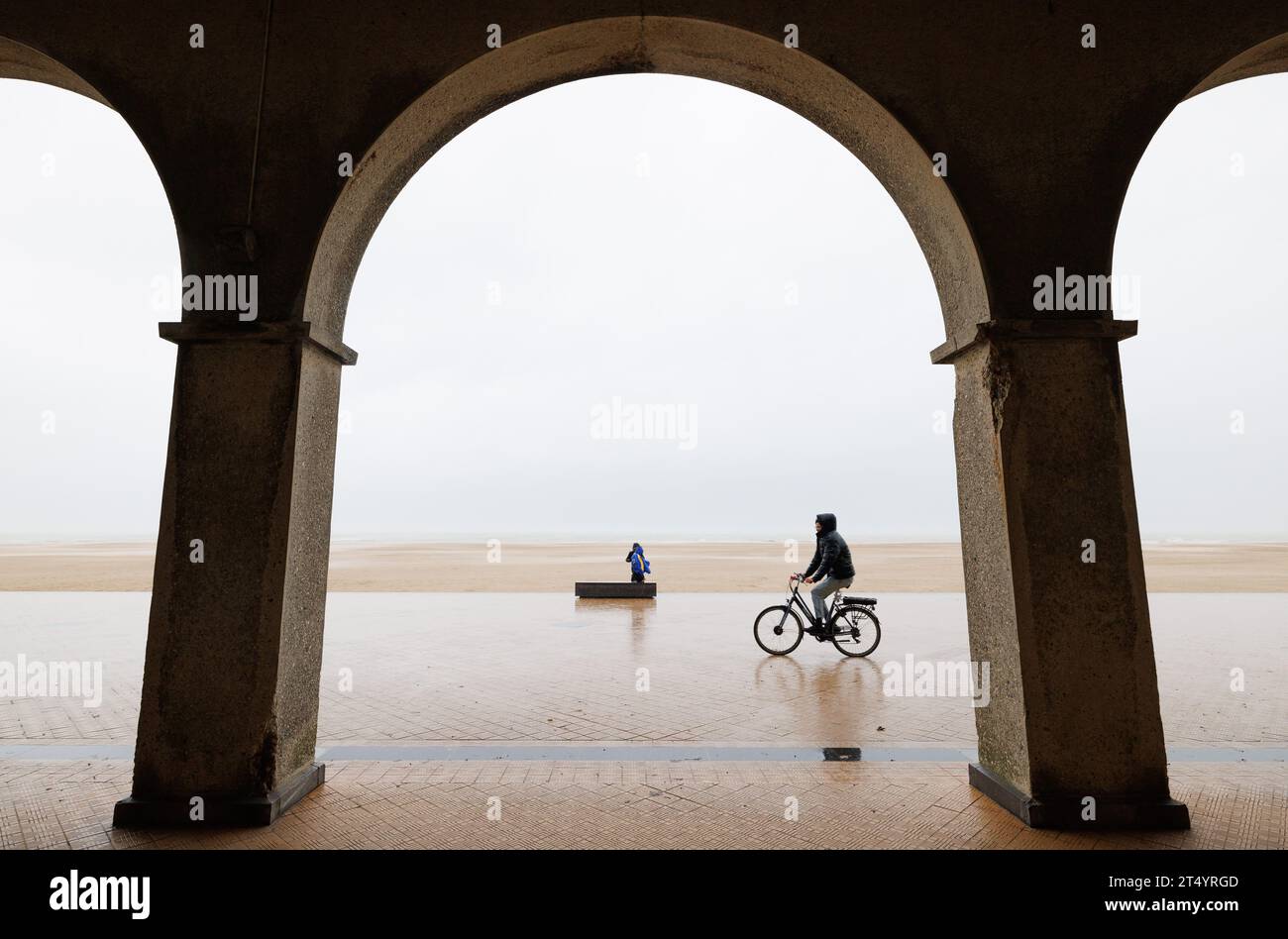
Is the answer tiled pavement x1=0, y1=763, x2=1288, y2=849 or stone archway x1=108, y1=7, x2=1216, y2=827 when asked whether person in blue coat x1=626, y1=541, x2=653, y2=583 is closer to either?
tiled pavement x1=0, y1=763, x2=1288, y2=849

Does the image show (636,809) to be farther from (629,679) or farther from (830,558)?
(830,558)

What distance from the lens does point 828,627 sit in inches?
333

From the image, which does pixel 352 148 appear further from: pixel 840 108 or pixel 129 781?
pixel 129 781

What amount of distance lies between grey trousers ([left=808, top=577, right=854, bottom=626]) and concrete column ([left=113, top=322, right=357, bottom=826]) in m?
6.14

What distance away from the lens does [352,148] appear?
3859 mm

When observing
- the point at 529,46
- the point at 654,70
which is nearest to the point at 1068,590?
the point at 654,70

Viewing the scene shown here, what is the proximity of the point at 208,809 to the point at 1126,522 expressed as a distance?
17.5ft

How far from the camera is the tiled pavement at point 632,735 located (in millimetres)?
3529

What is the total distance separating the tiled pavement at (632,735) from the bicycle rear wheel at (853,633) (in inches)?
12.5

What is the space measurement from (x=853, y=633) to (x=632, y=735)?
426 cm

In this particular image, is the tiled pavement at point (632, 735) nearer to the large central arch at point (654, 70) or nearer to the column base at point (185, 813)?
the column base at point (185, 813)

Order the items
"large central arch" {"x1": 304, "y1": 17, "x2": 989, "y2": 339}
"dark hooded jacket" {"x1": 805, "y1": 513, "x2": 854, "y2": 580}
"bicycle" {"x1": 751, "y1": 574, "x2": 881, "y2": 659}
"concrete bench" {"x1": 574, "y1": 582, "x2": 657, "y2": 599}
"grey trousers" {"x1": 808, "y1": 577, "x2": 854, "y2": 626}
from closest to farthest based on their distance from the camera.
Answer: "large central arch" {"x1": 304, "y1": 17, "x2": 989, "y2": 339} → "dark hooded jacket" {"x1": 805, "y1": 513, "x2": 854, "y2": 580} → "grey trousers" {"x1": 808, "y1": 577, "x2": 854, "y2": 626} → "bicycle" {"x1": 751, "y1": 574, "x2": 881, "y2": 659} → "concrete bench" {"x1": 574, "y1": 582, "x2": 657, "y2": 599}

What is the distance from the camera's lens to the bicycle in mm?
8445

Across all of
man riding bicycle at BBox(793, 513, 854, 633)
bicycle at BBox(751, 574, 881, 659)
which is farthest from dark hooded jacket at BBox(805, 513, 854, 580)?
bicycle at BBox(751, 574, 881, 659)
